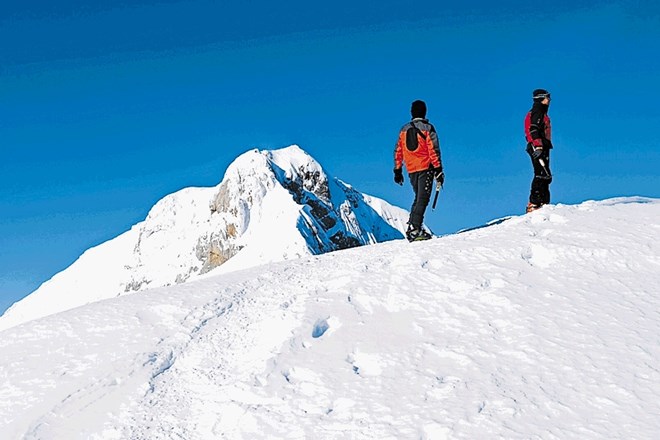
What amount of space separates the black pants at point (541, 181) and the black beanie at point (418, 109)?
2870mm

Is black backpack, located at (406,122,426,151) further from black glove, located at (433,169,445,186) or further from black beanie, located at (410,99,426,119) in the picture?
black glove, located at (433,169,445,186)

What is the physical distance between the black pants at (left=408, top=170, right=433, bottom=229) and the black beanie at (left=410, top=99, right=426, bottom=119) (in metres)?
1.03

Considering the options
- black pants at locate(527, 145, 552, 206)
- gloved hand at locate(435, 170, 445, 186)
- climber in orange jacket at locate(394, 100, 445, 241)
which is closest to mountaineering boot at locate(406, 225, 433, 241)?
climber in orange jacket at locate(394, 100, 445, 241)

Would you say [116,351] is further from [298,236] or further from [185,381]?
[298,236]

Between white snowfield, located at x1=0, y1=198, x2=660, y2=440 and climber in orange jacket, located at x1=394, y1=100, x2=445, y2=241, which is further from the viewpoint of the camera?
climber in orange jacket, located at x1=394, y1=100, x2=445, y2=241

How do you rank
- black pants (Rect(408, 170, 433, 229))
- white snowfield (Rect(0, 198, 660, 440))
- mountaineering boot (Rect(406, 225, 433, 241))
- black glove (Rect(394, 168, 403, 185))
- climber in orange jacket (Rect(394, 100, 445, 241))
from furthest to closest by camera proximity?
black glove (Rect(394, 168, 403, 185)) → black pants (Rect(408, 170, 433, 229)) → climber in orange jacket (Rect(394, 100, 445, 241)) → mountaineering boot (Rect(406, 225, 433, 241)) → white snowfield (Rect(0, 198, 660, 440))

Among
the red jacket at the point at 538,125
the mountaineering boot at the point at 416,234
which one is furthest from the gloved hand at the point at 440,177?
the red jacket at the point at 538,125

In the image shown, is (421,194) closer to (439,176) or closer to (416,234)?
(439,176)

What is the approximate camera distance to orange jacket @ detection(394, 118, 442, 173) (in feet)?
41.3

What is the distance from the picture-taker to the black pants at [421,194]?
1281cm

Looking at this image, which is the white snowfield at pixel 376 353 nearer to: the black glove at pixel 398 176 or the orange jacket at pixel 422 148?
the orange jacket at pixel 422 148

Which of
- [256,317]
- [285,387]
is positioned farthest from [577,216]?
[285,387]

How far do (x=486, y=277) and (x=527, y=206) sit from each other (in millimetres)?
5953

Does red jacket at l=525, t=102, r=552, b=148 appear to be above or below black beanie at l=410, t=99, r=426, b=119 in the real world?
above
